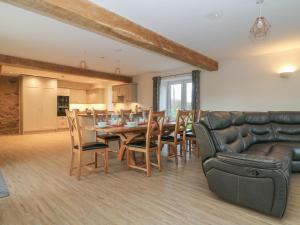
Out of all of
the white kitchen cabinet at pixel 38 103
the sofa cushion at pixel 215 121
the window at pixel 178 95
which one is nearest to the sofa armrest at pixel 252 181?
the sofa cushion at pixel 215 121

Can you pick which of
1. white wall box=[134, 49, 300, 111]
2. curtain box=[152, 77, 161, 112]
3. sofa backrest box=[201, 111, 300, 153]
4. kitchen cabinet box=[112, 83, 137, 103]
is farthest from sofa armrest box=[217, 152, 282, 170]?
kitchen cabinet box=[112, 83, 137, 103]

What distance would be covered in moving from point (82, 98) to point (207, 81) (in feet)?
22.8

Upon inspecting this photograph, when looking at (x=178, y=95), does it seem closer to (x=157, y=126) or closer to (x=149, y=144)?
(x=157, y=126)

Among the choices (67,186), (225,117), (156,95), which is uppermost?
(156,95)

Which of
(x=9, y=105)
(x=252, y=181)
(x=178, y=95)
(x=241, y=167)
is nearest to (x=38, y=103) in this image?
(x=9, y=105)

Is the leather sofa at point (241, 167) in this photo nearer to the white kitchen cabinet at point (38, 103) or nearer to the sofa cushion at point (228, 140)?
the sofa cushion at point (228, 140)

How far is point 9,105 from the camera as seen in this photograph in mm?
8289

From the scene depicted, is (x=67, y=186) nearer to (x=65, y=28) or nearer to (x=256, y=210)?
(x=256, y=210)

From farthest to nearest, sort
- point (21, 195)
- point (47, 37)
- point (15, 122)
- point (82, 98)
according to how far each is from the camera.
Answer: point (82, 98) < point (15, 122) < point (47, 37) < point (21, 195)

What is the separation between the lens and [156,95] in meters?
7.50

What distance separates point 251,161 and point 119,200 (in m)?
1.56

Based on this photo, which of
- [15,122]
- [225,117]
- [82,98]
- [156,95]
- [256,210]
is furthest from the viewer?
[82,98]

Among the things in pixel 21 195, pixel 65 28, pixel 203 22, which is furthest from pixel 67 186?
pixel 203 22

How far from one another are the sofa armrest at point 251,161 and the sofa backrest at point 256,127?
23.9 inches
